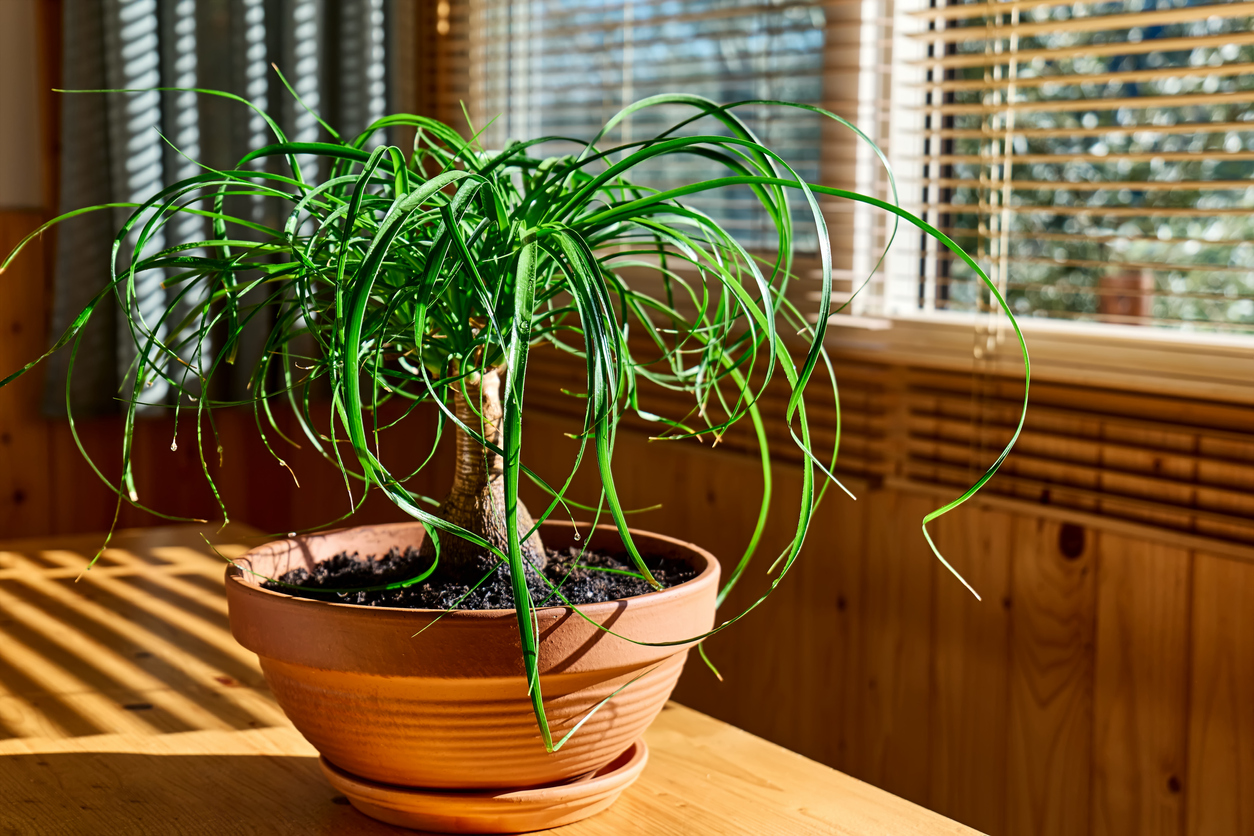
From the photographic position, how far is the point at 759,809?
2.40 ft

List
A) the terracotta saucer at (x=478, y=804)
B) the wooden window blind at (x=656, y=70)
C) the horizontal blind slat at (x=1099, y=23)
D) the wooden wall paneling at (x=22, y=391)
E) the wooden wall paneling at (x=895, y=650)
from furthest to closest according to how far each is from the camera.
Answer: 1. the wooden wall paneling at (x=22, y=391)
2. the wooden window blind at (x=656, y=70)
3. the wooden wall paneling at (x=895, y=650)
4. the horizontal blind slat at (x=1099, y=23)
5. the terracotta saucer at (x=478, y=804)

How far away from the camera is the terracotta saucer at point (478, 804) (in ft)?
2.18

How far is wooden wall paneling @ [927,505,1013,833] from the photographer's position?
159 centimetres

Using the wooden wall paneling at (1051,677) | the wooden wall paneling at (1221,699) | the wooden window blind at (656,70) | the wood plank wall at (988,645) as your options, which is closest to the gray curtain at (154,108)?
the wooden window blind at (656,70)

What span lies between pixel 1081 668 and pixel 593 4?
1.51 meters

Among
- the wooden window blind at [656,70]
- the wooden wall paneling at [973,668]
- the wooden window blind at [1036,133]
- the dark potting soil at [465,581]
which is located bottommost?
the wooden wall paneling at [973,668]

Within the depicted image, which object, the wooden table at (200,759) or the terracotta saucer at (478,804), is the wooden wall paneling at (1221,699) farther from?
the terracotta saucer at (478,804)

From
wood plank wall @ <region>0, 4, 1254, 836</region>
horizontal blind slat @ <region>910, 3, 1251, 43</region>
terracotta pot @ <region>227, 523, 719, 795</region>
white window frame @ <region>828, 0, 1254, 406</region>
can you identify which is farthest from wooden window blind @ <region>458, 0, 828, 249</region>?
terracotta pot @ <region>227, 523, 719, 795</region>

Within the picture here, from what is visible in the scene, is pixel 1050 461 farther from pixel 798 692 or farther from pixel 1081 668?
pixel 798 692

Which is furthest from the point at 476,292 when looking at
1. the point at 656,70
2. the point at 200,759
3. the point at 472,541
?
the point at 656,70

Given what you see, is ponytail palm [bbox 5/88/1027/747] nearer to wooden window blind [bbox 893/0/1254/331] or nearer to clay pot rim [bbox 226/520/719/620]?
clay pot rim [bbox 226/520/719/620]

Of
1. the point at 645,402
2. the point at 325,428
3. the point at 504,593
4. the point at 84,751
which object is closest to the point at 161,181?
the point at 325,428

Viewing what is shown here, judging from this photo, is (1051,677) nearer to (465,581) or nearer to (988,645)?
(988,645)

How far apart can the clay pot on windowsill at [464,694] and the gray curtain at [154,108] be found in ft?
6.04
